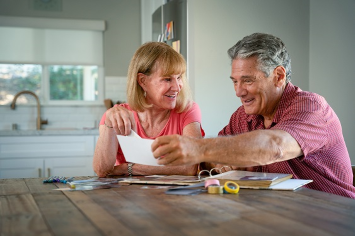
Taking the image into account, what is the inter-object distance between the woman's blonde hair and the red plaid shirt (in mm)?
608

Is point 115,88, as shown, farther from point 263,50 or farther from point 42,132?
point 263,50

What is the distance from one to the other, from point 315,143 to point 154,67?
3.32ft

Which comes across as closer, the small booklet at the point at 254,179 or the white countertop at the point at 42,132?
the small booklet at the point at 254,179

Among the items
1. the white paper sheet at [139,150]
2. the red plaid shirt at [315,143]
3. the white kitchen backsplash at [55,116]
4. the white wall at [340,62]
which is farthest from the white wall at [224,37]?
the white paper sheet at [139,150]

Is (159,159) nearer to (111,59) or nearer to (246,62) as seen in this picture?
(246,62)

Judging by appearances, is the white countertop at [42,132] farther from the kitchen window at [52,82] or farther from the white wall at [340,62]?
the white wall at [340,62]

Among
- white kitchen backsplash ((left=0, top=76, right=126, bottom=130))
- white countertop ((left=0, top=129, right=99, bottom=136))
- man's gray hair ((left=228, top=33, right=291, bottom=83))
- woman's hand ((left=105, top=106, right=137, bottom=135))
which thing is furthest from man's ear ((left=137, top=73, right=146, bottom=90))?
white kitchen backsplash ((left=0, top=76, right=126, bottom=130))

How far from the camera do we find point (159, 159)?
1526 mm

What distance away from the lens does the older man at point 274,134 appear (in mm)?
1480

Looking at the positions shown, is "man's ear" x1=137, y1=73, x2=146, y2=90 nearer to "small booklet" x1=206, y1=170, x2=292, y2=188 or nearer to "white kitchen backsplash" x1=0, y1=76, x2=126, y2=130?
"small booklet" x1=206, y1=170, x2=292, y2=188

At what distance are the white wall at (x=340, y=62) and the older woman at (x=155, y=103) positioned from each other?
193 centimetres

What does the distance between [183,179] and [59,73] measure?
4542 mm

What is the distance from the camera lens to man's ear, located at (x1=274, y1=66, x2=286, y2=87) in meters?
2.11

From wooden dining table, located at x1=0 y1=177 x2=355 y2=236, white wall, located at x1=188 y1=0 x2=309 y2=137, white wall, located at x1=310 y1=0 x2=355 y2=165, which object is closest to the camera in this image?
wooden dining table, located at x1=0 y1=177 x2=355 y2=236
